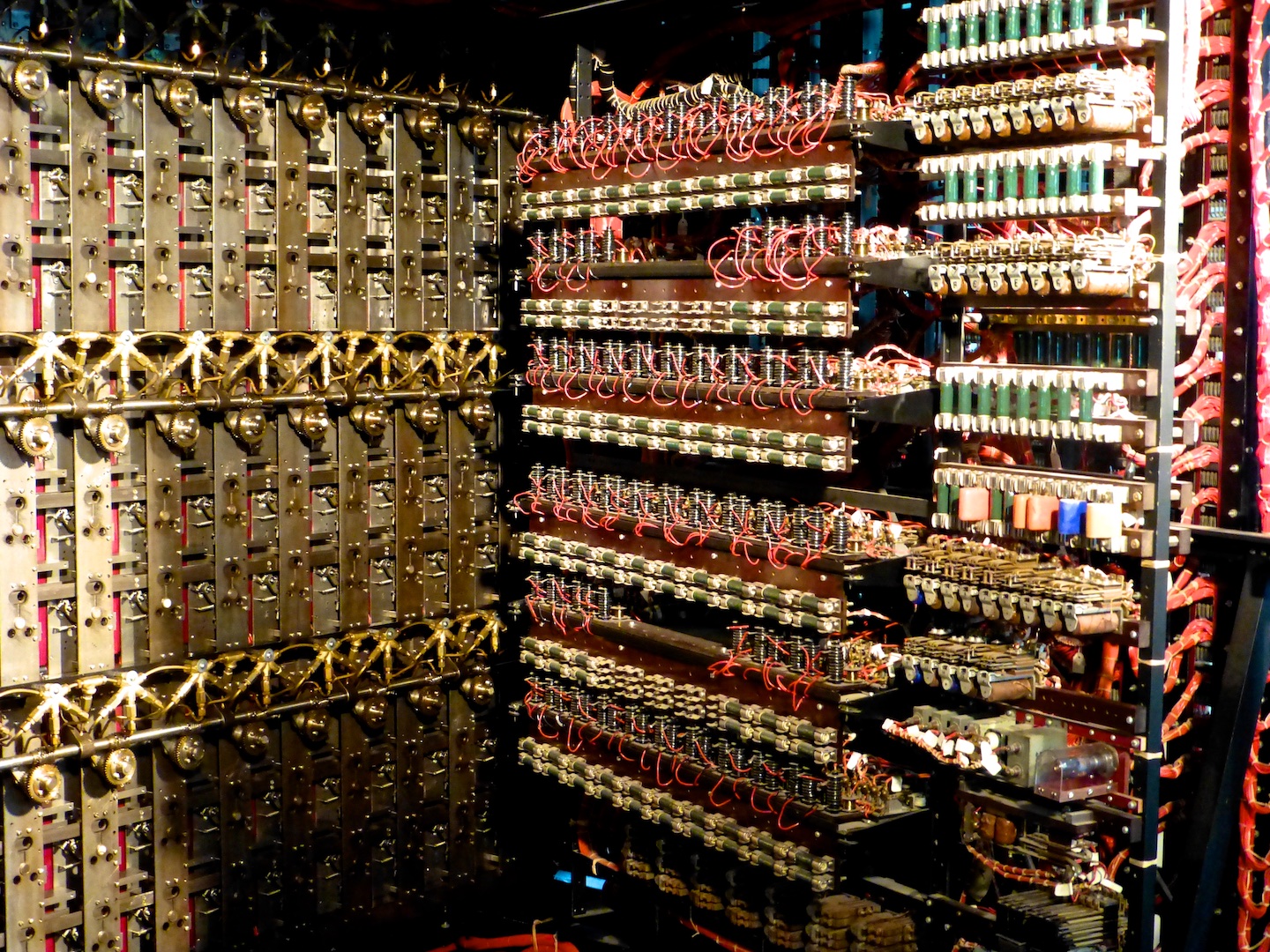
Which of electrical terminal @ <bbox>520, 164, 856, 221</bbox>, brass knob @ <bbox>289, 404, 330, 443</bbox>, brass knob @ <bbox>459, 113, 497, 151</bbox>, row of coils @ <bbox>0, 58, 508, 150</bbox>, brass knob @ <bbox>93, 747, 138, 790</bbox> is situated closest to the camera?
electrical terminal @ <bbox>520, 164, 856, 221</bbox>

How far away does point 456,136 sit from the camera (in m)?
9.34

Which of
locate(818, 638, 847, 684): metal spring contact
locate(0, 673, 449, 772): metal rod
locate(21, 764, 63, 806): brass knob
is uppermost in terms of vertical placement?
locate(818, 638, 847, 684): metal spring contact

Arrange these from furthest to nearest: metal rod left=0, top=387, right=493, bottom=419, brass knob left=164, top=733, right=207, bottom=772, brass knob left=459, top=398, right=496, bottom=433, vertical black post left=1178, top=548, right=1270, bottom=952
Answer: brass knob left=459, top=398, right=496, bottom=433 < brass knob left=164, top=733, right=207, bottom=772 < metal rod left=0, top=387, right=493, bottom=419 < vertical black post left=1178, top=548, right=1270, bottom=952

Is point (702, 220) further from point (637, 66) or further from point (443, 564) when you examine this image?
point (443, 564)

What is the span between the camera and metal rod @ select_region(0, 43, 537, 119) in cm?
765

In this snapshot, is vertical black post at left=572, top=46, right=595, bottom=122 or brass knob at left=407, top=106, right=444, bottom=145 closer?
brass knob at left=407, top=106, right=444, bottom=145

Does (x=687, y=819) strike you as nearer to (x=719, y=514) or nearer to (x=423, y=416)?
(x=719, y=514)

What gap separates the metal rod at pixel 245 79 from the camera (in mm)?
7648

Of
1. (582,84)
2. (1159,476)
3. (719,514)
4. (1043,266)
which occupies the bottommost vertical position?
(719,514)

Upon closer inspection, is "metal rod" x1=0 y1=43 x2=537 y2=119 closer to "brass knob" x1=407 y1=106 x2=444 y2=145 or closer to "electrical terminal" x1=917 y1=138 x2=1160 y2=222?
"brass knob" x1=407 y1=106 x2=444 y2=145

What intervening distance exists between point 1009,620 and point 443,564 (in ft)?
11.9

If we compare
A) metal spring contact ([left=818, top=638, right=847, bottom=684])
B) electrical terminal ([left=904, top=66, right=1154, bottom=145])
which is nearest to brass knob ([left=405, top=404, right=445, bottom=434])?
metal spring contact ([left=818, top=638, right=847, bottom=684])

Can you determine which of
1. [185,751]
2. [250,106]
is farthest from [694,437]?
[185,751]

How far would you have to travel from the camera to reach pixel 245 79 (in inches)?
328
